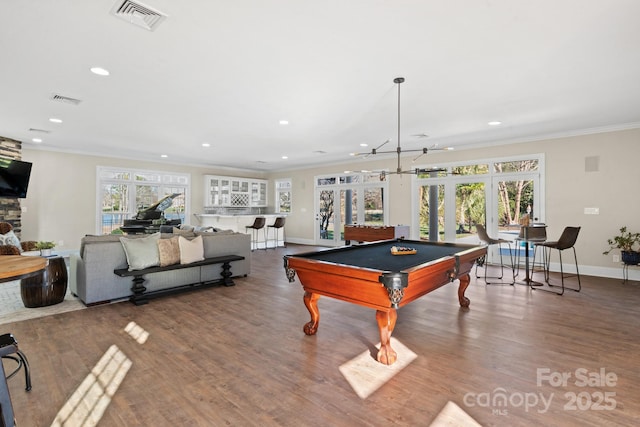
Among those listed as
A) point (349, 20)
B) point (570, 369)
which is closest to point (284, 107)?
point (349, 20)

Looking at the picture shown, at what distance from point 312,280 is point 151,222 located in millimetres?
5372

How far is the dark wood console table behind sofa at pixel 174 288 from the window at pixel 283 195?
604cm

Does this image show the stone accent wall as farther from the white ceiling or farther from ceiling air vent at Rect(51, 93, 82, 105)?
ceiling air vent at Rect(51, 93, 82, 105)

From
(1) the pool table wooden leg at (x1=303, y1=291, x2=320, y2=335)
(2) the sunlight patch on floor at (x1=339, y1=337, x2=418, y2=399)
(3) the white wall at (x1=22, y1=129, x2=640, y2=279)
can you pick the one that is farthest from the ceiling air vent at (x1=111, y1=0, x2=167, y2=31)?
(3) the white wall at (x1=22, y1=129, x2=640, y2=279)

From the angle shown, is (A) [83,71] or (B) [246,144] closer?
(A) [83,71]

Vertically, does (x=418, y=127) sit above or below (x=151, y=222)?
above

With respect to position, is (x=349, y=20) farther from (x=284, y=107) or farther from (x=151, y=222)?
(x=151, y=222)

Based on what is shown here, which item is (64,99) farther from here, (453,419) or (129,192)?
(453,419)

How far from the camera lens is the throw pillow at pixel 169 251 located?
4.49m

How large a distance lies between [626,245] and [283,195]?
904 cm

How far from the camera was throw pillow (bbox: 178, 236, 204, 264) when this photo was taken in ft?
15.4

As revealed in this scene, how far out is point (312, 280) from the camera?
9.86ft

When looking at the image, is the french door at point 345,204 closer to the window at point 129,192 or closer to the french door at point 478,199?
the french door at point 478,199

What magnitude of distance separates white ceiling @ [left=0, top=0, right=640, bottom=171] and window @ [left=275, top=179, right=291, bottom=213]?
5.40 m
